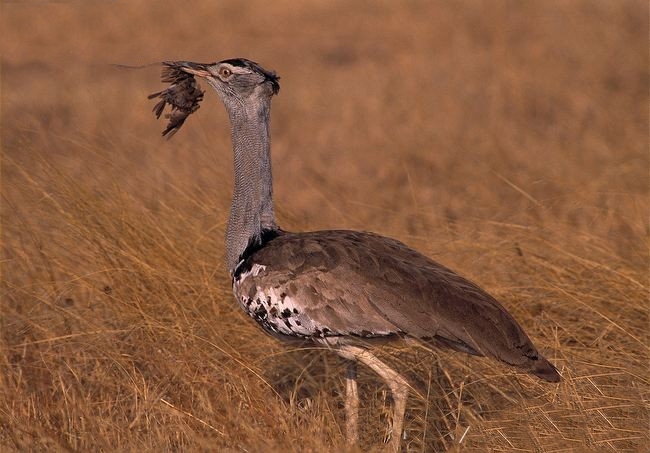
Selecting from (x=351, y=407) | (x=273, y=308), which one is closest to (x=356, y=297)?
(x=273, y=308)

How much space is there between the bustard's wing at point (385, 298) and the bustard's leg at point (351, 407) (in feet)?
0.84

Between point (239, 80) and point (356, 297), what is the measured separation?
908 millimetres

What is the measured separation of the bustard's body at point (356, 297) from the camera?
3107 mm

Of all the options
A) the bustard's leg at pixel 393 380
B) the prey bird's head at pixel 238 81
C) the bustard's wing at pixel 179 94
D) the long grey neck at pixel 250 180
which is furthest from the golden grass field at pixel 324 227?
the prey bird's head at pixel 238 81

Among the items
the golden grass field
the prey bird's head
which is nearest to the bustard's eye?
the prey bird's head

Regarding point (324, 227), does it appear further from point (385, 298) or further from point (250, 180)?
point (385, 298)

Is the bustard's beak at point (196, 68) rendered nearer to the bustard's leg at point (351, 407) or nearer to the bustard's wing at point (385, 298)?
the bustard's wing at point (385, 298)

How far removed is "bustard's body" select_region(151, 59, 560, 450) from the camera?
3.11 metres

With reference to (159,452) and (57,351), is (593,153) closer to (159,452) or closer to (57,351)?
(57,351)

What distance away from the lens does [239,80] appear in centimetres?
367

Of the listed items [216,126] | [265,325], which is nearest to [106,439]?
[265,325]

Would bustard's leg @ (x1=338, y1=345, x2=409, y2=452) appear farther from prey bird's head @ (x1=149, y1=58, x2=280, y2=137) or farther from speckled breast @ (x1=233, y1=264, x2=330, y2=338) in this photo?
prey bird's head @ (x1=149, y1=58, x2=280, y2=137)

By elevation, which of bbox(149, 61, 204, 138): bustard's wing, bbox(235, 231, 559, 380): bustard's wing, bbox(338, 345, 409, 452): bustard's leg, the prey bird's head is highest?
the prey bird's head

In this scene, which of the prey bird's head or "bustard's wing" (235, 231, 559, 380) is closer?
"bustard's wing" (235, 231, 559, 380)
